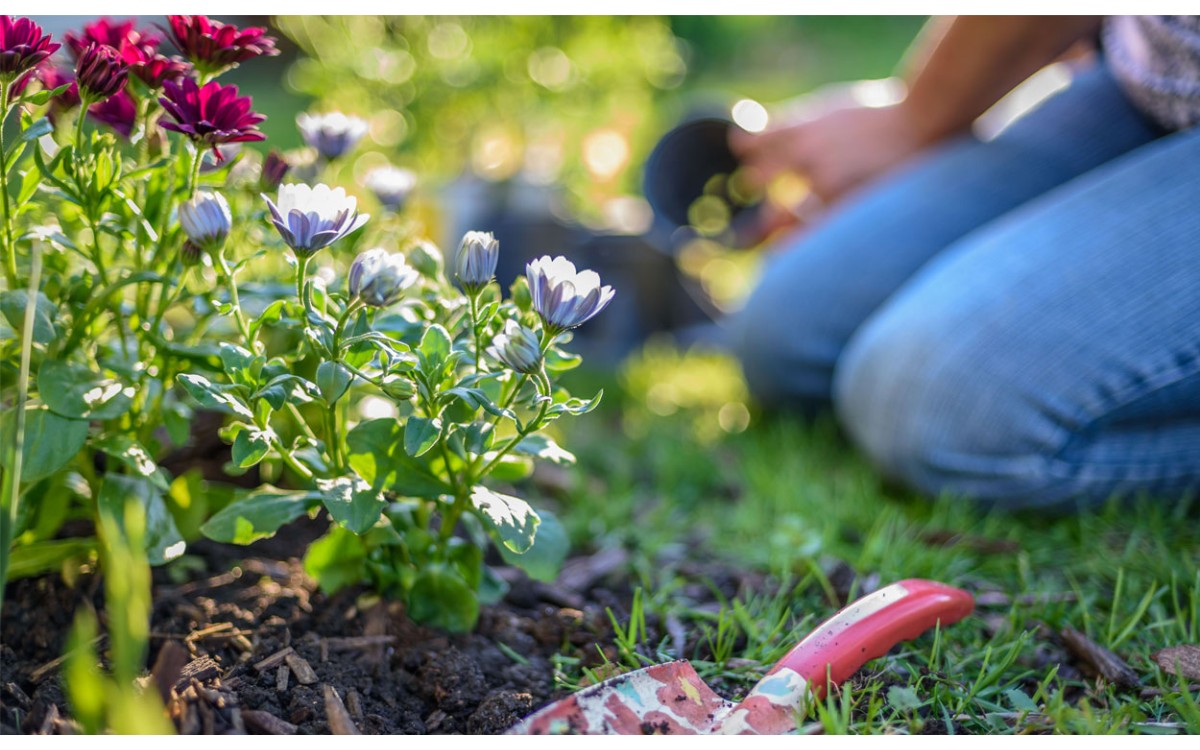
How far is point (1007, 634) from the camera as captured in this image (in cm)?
103

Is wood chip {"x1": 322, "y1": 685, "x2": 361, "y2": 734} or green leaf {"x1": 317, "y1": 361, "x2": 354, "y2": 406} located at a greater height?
green leaf {"x1": 317, "y1": 361, "x2": 354, "y2": 406}

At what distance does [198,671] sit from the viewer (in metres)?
0.86

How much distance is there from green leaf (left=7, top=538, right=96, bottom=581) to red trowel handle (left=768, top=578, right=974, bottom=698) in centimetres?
64

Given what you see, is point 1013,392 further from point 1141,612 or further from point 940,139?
point 940,139

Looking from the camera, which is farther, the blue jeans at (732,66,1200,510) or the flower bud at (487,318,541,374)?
the blue jeans at (732,66,1200,510)

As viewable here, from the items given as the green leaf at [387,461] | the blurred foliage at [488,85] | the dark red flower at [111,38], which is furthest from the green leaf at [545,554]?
the blurred foliage at [488,85]

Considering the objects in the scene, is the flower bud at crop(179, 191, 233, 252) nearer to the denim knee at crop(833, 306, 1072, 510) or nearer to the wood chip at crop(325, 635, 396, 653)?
the wood chip at crop(325, 635, 396, 653)

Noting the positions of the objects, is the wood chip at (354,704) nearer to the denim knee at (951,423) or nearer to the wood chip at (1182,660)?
the wood chip at (1182,660)

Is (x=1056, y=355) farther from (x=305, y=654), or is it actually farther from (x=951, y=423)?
(x=305, y=654)

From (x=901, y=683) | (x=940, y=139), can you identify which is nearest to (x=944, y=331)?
(x=901, y=683)

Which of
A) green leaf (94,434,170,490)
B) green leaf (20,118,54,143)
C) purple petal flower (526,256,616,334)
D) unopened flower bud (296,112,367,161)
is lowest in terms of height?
green leaf (94,434,170,490)

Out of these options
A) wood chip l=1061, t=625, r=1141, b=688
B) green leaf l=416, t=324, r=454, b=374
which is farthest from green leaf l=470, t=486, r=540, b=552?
wood chip l=1061, t=625, r=1141, b=688

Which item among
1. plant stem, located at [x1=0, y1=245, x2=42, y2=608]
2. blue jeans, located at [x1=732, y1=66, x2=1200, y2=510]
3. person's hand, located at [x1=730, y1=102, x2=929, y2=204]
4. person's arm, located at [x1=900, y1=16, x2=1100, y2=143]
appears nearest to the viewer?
plant stem, located at [x1=0, y1=245, x2=42, y2=608]

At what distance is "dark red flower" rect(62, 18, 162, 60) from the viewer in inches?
33.5
